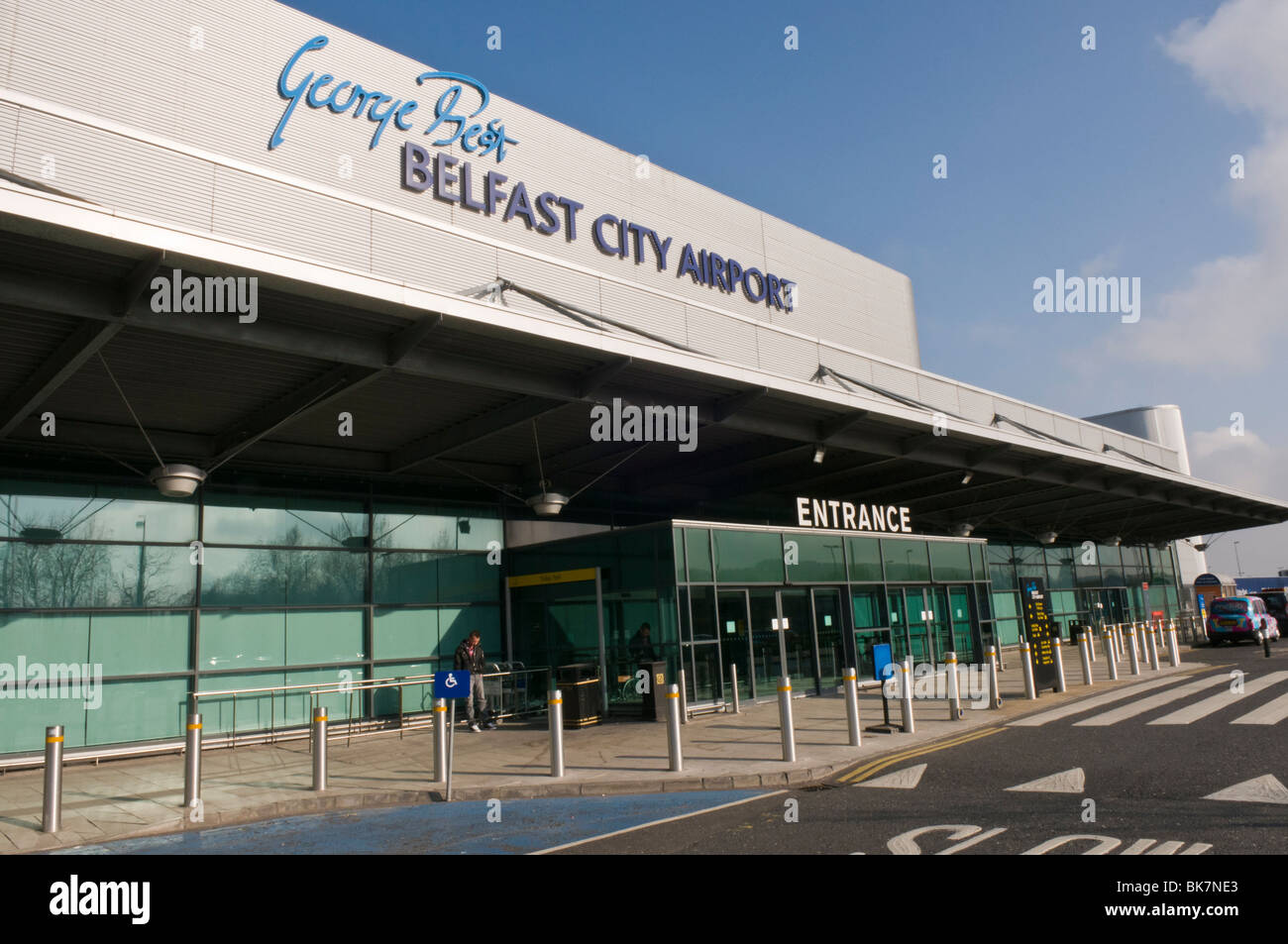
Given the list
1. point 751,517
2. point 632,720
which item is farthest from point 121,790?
point 751,517

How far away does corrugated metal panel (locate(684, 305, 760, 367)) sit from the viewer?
685 inches

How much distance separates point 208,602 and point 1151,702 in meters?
17.5

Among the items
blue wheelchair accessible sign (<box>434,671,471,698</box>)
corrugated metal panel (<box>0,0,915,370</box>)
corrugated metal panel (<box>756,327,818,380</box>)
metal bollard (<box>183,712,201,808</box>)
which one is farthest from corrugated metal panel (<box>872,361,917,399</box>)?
metal bollard (<box>183,712,201,808</box>)

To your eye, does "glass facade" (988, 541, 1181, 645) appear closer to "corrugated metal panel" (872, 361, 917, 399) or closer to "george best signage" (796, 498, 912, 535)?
"george best signage" (796, 498, 912, 535)

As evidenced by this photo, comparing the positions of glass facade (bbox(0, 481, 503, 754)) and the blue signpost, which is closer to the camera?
the blue signpost

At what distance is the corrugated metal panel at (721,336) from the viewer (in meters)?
17.4

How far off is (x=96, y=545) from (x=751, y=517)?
17.2 metres

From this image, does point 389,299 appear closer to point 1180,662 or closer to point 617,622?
point 617,622

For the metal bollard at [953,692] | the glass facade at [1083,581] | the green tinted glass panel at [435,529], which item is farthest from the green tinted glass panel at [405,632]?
the glass facade at [1083,581]

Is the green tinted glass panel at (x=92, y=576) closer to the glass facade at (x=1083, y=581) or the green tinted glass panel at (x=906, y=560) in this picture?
the green tinted glass panel at (x=906, y=560)

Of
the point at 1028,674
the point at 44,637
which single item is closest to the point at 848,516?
the point at 1028,674

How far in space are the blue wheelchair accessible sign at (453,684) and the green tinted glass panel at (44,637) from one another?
345 inches

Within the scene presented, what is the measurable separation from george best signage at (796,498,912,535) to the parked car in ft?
56.4

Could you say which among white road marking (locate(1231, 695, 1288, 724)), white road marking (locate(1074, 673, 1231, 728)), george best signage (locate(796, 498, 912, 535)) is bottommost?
white road marking (locate(1074, 673, 1231, 728))
